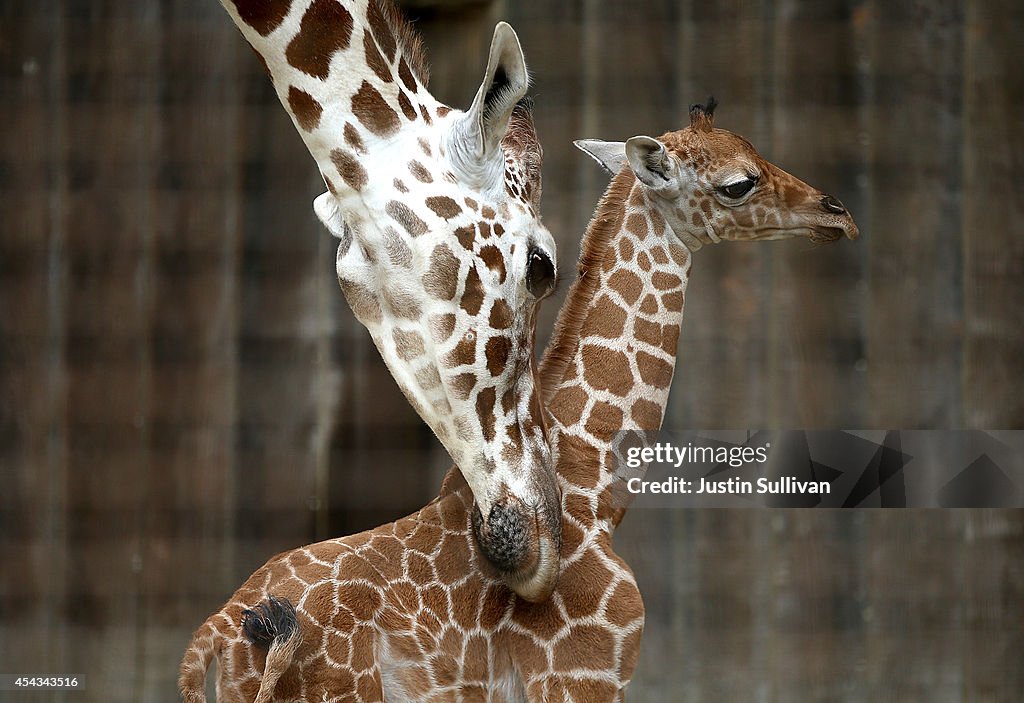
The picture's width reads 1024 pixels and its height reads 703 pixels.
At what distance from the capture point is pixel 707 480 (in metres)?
1.88

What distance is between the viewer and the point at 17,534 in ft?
8.47

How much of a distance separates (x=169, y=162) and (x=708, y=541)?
1623mm

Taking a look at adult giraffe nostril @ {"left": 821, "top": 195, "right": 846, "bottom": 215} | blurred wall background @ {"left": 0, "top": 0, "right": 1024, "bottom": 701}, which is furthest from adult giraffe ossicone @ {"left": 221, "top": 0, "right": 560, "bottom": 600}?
blurred wall background @ {"left": 0, "top": 0, "right": 1024, "bottom": 701}

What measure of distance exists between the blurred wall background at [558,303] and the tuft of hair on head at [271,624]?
105cm

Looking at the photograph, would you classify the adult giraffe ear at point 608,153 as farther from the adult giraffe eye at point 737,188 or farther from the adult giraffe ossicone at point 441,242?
the adult giraffe ossicone at point 441,242

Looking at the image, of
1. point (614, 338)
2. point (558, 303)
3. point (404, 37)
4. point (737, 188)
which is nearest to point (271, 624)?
point (614, 338)

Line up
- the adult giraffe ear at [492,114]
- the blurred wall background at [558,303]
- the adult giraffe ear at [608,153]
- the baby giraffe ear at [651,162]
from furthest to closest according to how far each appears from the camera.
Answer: the blurred wall background at [558,303], the adult giraffe ear at [608,153], the baby giraffe ear at [651,162], the adult giraffe ear at [492,114]

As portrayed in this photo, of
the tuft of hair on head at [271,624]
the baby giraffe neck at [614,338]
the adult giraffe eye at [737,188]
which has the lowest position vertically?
the tuft of hair on head at [271,624]

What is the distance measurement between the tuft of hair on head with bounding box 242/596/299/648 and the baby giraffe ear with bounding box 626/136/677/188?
0.89 m

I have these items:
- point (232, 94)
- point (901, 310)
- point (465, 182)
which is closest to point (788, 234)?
point (465, 182)

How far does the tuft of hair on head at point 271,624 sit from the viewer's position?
1549 mm

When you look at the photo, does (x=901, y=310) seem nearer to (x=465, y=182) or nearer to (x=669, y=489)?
(x=669, y=489)

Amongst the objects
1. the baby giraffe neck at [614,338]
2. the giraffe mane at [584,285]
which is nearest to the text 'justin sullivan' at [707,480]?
the baby giraffe neck at [614,338]

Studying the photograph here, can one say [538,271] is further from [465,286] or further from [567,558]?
[567,558]
